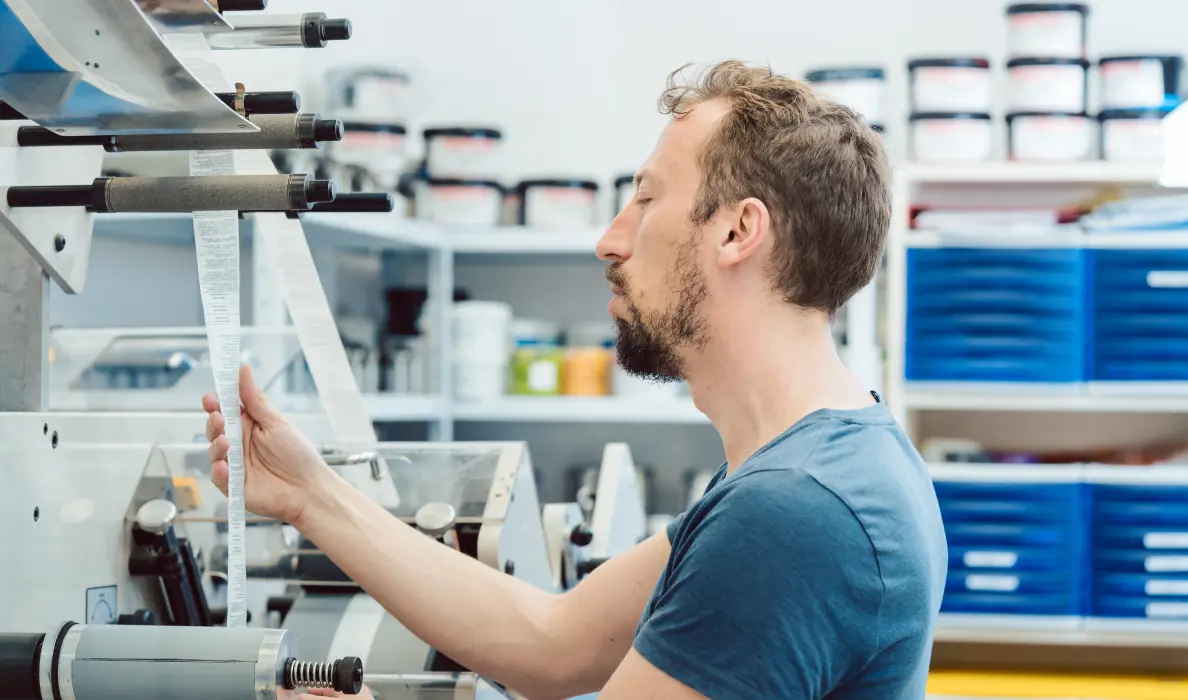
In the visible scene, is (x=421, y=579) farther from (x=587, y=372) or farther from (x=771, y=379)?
(x=587, y=372)

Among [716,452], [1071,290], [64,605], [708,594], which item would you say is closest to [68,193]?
[64,605]

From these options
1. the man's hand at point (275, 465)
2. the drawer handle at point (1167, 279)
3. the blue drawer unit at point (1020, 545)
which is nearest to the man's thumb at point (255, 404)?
the man's hand at point (275, 465)

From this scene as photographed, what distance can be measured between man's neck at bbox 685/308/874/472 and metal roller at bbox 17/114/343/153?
413 millimetres

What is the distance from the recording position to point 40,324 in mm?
944

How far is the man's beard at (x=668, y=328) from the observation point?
1.06m

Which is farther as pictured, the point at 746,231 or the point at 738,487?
the point at 746,231

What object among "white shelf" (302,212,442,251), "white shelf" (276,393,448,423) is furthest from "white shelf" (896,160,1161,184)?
"white shelf" (276,393,448,423)

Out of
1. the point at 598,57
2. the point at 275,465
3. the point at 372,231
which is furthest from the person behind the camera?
the point at 598,57

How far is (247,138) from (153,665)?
0.34 meters

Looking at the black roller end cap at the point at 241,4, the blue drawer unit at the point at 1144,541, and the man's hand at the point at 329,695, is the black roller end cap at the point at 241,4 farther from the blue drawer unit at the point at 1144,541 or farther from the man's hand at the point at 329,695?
the blue drawer unit at the point at 1144,541

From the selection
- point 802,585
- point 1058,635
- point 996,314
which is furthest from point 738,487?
point 1058,635

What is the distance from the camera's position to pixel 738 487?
861 mm

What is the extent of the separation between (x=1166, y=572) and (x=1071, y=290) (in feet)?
2.22

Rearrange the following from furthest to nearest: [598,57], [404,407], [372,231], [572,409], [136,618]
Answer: [598,57], [572,409], [404,407], [372,231], [136,618]
